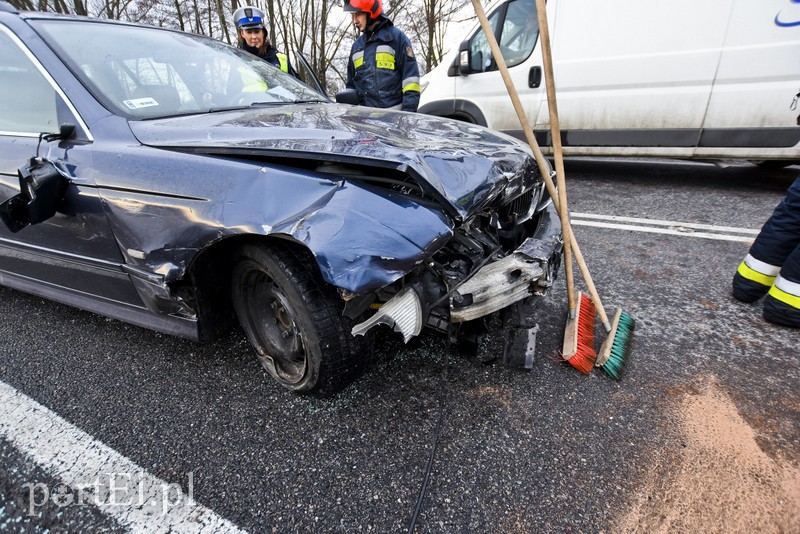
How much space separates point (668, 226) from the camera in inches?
142

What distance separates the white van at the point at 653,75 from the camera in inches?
153

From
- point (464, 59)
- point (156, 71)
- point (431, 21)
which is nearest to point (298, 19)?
point (431, 21)

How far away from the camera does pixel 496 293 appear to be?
5.15ft

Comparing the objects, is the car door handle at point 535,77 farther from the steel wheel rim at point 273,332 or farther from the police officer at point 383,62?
the steel wheel rim at point 273,332

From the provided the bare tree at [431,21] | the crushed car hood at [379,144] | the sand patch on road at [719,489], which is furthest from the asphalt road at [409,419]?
the bare tree at [431,21]

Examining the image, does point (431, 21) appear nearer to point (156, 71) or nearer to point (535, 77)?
point (535, 77)

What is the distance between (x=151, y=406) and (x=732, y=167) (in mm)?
6730

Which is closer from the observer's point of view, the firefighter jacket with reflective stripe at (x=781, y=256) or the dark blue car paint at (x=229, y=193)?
the dark blue car paint at (x=229, y=193)

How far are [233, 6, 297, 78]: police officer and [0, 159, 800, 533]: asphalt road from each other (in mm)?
3121

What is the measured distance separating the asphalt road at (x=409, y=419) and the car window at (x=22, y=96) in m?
1.09

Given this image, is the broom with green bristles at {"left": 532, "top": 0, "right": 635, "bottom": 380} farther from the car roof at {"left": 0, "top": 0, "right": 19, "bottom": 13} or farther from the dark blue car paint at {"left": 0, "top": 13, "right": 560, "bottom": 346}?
the car roof at {"left": 0, "top": 0, "right": 19, "bottom": 13}

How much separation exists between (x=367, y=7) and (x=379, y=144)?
287 cm

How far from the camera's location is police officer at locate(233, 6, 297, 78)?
4.15 meters

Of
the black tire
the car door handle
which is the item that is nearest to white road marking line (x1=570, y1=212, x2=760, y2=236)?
the car door handle
